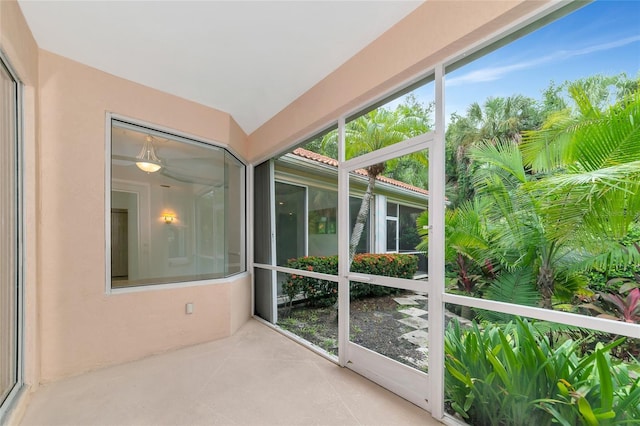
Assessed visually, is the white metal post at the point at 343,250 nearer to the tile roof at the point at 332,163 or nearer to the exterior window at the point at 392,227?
the tile roof at the point at 332,163

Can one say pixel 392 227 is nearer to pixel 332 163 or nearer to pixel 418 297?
pixel 418 297

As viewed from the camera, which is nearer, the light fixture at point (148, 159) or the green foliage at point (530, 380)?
the green foliage at point (530, 380)

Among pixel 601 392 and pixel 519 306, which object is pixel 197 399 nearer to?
pixel 519 306

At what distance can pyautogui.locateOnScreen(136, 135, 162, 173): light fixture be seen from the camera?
315 centimetres

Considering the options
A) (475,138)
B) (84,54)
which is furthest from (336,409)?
(84,54)

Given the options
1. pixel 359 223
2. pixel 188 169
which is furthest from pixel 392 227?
pixel 188 169

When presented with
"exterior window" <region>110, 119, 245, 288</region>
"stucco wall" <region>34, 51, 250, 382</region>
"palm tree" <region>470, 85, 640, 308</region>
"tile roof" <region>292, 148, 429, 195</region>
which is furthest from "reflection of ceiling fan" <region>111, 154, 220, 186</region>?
"palm tree" <region>470, 85, 640, 308</region>

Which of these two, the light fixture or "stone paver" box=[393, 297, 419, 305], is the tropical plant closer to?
"stone paver" box=[393, 297, 419, 305]

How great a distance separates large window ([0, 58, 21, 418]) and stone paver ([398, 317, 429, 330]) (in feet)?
9.39

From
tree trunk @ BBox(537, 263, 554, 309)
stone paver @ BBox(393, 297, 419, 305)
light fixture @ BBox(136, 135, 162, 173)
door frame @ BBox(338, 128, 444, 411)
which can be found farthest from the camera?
light fixture @ BBox(136, 135, 162, 173)

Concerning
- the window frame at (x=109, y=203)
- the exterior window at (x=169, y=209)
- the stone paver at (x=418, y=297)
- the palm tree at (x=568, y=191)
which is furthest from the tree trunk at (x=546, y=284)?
the exterior window at (x=169, y=209)

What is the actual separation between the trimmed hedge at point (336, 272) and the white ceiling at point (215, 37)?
1.83 metres

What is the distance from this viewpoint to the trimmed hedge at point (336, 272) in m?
2.27

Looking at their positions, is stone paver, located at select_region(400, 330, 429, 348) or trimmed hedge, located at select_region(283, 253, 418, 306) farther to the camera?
trimmed hedge, located at select_region(283, 253, 418, 306)
